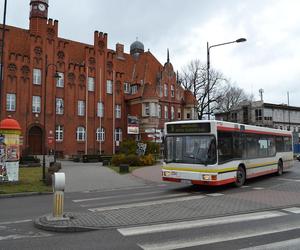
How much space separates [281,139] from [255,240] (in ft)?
52.9

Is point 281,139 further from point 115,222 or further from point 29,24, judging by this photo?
point 29,24

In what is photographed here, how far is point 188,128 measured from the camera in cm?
1436

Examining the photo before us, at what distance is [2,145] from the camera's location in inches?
646

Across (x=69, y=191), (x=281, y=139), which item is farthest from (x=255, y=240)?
(x=281, y=139)

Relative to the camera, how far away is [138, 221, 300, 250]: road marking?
6395 millimetres

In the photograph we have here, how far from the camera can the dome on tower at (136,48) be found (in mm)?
68400

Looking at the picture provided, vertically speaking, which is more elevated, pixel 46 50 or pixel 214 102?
pixel 46 50

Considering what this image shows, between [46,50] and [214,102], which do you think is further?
[214,102]

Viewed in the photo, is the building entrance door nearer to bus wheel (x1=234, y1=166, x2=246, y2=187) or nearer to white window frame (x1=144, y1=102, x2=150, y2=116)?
white window frame (x1=144, y1=102, x2=150, y2=116)

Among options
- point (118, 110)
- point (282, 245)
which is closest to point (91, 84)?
point (118, 110)

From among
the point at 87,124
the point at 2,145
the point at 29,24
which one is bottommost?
the point at 2,145

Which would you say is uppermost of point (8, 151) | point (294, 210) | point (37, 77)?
point (37, 77)

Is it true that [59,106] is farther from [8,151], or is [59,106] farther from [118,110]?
[8,151]

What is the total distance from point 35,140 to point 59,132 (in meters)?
3.43
